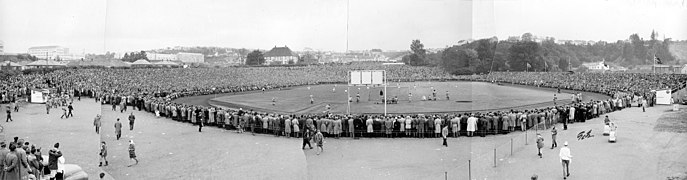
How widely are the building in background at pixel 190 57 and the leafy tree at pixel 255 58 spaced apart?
351cm

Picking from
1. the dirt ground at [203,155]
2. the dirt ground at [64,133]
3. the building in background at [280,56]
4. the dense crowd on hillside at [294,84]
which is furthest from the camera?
the building in background at [280,56]

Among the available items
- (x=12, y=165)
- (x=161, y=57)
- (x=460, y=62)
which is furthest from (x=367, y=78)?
(x=161, y=57)

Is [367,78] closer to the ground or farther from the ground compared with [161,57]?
closer to the ground

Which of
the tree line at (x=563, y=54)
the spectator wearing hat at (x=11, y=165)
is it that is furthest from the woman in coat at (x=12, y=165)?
the tree line at (x=563, y=54)

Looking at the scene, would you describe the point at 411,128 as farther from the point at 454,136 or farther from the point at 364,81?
the point at 364,81

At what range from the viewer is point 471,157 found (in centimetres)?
1488

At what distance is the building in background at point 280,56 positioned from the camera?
36.0m

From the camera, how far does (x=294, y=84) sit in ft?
151

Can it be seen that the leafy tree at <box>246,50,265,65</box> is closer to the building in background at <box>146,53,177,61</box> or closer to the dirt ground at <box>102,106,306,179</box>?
the building in background at <box>146,53,177,61</box>

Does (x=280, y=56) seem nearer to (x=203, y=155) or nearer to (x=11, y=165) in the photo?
(x=203, y=155)

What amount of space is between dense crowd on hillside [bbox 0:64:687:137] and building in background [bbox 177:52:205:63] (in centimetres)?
148

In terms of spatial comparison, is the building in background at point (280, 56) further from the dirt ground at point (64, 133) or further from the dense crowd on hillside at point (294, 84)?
the dirt ground at point (64, 133)

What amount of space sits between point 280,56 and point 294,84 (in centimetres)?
615

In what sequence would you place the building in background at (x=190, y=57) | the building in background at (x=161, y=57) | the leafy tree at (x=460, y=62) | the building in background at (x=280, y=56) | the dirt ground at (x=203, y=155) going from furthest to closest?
the building in background at (x=161, y=57)
the building in background at (x=190, y=57)
the building in background at (x=280, y=56)
the leafy tree at (x=460, y=62)
the dirt ground at (x=203, y=155)
